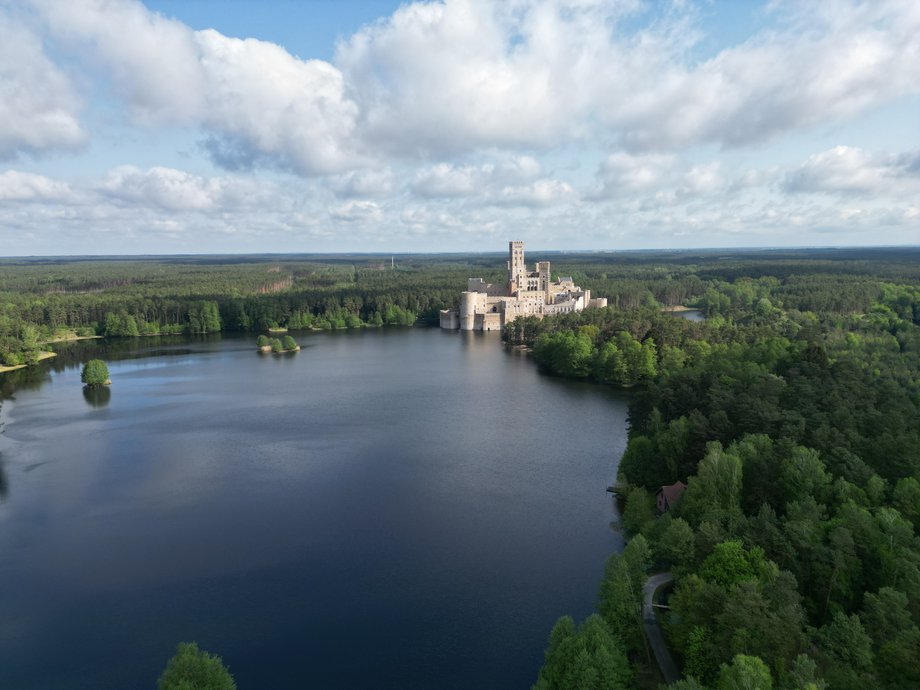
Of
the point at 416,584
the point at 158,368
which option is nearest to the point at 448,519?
the point at 416,584

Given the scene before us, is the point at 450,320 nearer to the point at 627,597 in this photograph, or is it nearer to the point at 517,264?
the point at 517,264

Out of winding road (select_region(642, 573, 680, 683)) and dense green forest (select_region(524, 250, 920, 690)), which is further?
winding road (select_region(642, 573, 680, 683))

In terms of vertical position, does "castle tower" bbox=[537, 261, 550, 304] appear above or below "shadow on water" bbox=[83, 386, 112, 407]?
above

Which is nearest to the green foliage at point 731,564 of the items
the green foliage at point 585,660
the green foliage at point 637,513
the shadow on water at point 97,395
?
the green foliage at point 585,660

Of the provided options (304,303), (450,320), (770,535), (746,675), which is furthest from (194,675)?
(304,303)

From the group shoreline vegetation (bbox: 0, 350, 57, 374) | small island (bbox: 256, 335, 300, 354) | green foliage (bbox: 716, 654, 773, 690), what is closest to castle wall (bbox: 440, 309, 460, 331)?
small island (bbox: 256, 335, 300, 354)

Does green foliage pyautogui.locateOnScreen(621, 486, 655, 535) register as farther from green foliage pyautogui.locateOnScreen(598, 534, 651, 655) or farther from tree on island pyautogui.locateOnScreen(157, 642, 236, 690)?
tree on island pyautogui.locateOnScreen(157, 642, 236, 690)

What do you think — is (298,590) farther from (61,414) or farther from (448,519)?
(61,414)
